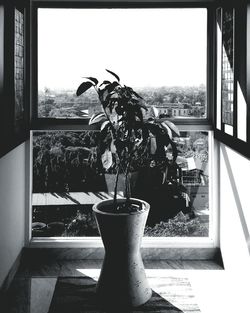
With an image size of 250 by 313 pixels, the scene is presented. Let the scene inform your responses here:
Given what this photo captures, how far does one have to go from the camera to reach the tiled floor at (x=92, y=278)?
9.52 ft

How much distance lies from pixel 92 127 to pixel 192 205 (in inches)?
42.6

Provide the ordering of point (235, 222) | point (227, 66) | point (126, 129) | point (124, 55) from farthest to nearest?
point (124, 55) → point (227, 66) → point (235, 222) → point (126, 129)

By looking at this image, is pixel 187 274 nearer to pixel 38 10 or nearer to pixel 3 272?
pixel 3 272

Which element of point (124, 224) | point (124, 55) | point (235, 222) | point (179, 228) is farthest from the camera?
point (179, 228)

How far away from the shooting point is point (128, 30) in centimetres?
364

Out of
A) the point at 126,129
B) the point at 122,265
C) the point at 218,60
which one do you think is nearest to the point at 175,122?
the point at 218,60

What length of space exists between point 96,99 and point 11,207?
1142 mm

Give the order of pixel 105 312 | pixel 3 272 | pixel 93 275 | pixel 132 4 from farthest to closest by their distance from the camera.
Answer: pixel 132 4 → pixel 93 275 → pixel 3 272 → pixel 105 312

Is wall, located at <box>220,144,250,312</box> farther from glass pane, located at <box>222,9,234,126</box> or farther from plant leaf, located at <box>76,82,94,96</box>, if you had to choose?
plant leaf, located at <box>76,82,94,96</box>

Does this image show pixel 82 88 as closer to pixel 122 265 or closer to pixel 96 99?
pixel 96 99

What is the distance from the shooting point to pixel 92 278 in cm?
331

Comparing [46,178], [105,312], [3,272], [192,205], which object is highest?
[46,178]

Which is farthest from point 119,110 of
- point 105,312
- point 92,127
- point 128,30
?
point 105,312

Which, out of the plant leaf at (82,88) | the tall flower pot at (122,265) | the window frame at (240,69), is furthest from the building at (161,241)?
the plant leaf at (82,88)
